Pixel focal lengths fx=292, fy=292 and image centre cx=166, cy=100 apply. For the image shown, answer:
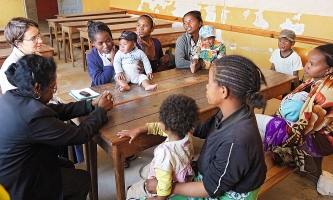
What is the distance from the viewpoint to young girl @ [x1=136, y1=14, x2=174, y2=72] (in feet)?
9.90

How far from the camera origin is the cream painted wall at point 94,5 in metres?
8.29

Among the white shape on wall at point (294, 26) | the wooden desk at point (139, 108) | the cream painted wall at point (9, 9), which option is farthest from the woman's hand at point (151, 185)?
the cream painted wall at point (9, 9)

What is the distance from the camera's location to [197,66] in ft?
9.58

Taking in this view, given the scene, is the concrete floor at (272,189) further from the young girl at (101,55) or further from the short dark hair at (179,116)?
the short dark hair at (179,116)

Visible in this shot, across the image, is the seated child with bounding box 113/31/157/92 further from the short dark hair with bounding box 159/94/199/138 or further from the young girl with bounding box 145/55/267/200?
the young girl with bounding box 145/55/267/200

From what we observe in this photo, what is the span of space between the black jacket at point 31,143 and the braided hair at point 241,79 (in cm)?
82

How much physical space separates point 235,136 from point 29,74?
103 cm

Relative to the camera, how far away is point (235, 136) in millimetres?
1210

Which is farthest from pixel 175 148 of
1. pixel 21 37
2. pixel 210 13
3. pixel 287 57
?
pixel 210 13

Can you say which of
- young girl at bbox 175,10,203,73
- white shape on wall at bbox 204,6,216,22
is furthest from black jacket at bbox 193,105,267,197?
→ white shape on wall at bbox 204,6,216,22

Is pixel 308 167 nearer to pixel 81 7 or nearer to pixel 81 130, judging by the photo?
pixel 81 130

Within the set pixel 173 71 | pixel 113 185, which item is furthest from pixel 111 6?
pixel 113 185

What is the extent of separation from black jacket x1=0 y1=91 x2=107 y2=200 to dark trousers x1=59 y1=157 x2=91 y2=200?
152 millimetres

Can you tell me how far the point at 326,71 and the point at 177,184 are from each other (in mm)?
1405
